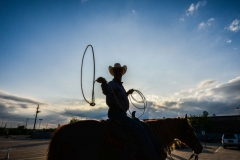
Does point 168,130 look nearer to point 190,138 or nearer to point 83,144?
point 190,138

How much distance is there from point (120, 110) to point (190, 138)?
307 cm

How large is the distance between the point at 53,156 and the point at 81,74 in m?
2.24

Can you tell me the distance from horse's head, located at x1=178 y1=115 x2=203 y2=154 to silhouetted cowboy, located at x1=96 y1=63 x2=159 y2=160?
92.7 inches

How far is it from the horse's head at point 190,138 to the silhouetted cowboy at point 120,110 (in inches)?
92.7

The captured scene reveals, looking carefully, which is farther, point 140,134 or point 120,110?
point 120,110

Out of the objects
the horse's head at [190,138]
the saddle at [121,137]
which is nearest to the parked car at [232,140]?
the horse's head at [190,138]

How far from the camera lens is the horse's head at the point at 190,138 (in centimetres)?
493

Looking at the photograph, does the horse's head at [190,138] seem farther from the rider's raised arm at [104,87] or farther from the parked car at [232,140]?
the parked car at [232,140]

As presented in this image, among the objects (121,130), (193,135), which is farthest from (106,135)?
(193,135)

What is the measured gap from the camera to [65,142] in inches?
119

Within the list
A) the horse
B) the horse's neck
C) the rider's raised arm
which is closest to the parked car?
the horse's neck

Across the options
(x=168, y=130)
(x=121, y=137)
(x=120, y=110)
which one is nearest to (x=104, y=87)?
(x=120, y=110)

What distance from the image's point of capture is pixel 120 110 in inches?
141

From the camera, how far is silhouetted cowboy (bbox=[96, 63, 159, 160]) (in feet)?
10.3
